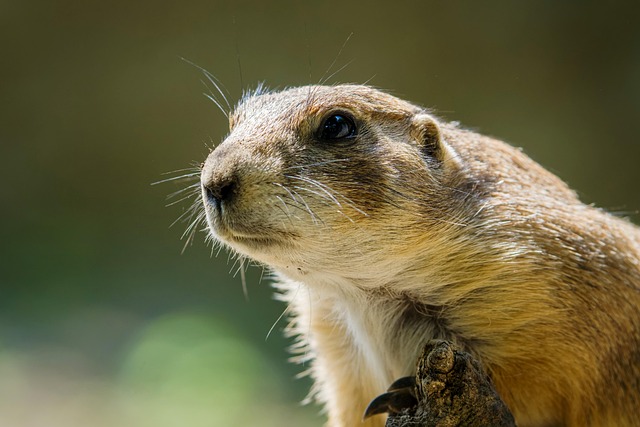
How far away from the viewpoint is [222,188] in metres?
2.90

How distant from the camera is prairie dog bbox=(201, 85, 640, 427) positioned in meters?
3.10

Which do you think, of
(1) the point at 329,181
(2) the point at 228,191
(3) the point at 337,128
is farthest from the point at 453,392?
(3) the point at 337,128

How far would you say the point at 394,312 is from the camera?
349 cm

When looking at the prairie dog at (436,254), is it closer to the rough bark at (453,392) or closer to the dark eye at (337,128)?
the dark eye at (337,128)

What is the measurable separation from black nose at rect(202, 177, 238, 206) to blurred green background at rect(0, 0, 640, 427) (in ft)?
10.9

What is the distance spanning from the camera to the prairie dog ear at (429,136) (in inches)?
137

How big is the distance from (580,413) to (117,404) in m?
3.75

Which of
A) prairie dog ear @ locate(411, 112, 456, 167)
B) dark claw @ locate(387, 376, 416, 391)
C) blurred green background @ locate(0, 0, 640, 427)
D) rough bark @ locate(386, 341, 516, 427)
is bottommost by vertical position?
rough bark @ locate(386, 341, 516, 427)

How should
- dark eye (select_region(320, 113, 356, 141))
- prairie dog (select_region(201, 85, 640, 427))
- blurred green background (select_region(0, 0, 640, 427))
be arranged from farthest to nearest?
1. blurred green background (select_region(0, 0, 640, 427))
2. dark eye (select_region(320, 113, 356, 141))
3. prairie dog (select_region(201, 85, 640, 427))

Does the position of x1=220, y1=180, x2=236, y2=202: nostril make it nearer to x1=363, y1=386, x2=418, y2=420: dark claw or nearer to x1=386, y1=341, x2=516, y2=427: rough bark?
x1=386, y1=341, x2=516, y2=427: rough bark

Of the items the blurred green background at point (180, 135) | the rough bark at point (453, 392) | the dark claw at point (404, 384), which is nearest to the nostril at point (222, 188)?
A: the rough bark at point (453, 392)

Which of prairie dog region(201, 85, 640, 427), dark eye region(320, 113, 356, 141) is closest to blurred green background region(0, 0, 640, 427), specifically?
prairie dog region(201, 85, 640, 427)

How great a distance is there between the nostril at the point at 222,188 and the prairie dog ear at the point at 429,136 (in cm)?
100

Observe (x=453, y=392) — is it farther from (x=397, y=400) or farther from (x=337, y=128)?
(x=337, y=128)
